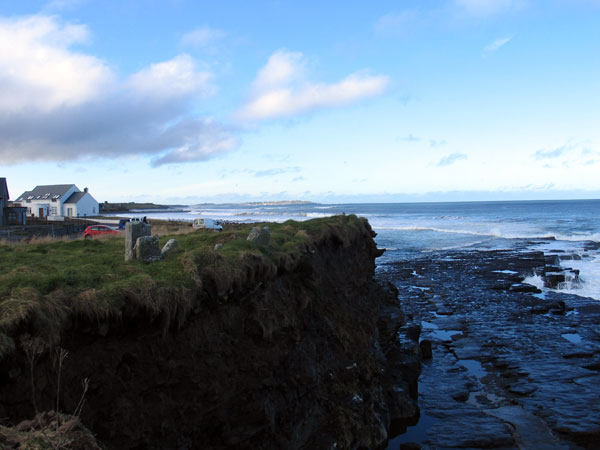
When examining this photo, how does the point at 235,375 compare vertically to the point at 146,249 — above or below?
below

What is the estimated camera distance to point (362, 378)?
467 inches

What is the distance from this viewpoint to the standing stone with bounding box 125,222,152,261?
365 inches

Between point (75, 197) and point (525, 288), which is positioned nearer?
point (525, 288)

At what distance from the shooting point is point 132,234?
31.9 ft

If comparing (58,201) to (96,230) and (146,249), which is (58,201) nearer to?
(96,230)

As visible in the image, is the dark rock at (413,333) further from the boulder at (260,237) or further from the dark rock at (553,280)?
the dark rock at (553,280)

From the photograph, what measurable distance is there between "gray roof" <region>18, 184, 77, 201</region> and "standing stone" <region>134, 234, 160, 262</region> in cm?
6848

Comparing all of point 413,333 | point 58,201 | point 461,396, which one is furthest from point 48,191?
point 461,396

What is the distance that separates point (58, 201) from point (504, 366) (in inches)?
2690

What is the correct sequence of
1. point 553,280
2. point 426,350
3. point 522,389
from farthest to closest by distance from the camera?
1. point 553,280
2. point 426,350
3. point 522,389

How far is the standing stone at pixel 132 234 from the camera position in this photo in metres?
9.27

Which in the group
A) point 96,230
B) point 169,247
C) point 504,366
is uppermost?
point 169,247

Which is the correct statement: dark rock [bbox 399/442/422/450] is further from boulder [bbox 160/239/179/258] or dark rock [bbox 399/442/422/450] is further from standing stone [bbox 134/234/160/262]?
standing stone [bbox 134/234/160/262]

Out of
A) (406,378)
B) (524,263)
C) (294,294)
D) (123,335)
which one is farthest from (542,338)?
(524,263)
